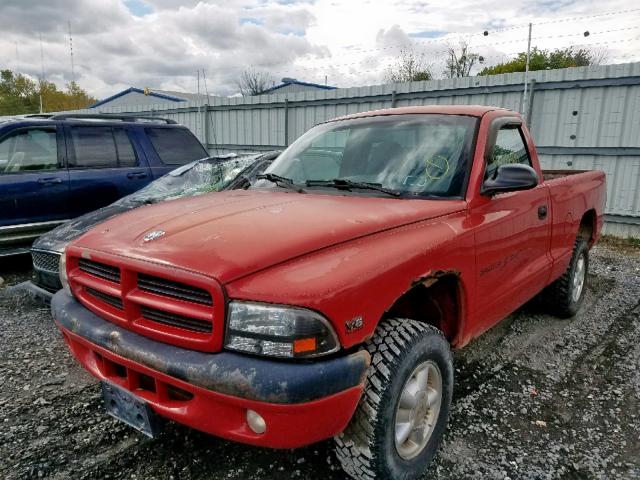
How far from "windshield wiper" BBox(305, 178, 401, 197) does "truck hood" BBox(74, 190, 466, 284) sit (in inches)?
4.8

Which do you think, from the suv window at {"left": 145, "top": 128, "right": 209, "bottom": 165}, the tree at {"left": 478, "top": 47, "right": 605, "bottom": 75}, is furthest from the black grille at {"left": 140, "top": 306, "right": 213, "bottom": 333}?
the tree at {"left": 478, "top": 47, "right": 605, "bottom": 75}

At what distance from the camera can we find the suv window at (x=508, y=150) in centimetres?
303

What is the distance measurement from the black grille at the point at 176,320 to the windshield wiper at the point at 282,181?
1.27 m

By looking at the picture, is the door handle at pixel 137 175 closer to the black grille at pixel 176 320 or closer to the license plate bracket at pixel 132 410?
the license plate bracket at pixel 132 410

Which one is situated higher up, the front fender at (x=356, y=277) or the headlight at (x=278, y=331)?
the front fender at (x=356, y=277)

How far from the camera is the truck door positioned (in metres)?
2.70

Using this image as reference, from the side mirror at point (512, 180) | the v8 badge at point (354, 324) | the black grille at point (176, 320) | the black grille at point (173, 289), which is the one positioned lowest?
the black grille at point (176, 320)

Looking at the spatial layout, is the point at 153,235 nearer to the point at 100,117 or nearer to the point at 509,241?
the point at 509,241

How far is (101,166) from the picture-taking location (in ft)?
20.8

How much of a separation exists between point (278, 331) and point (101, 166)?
555cm

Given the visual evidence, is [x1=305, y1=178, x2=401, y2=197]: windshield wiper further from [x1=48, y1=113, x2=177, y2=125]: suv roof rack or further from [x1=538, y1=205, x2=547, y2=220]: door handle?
[x1=48, y1=113, x2=177, y2=125]: suv roof rack

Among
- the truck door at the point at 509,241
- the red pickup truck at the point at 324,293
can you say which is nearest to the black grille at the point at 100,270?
the red pickup truck at the point at 324,293

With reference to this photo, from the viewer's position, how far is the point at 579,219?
418 cm

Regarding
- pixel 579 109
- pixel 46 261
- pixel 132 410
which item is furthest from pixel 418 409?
pixel 579 109
